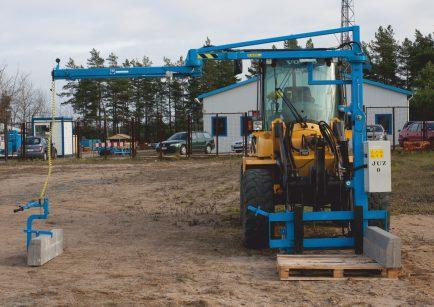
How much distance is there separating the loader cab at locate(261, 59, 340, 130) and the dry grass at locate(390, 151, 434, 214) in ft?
13.7

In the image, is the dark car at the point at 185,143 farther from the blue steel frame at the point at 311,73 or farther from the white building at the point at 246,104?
the blue steel frame at the point at 311,73

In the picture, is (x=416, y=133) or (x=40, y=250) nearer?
(x=40, y=250)

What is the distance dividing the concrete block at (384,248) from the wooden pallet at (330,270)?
8cm

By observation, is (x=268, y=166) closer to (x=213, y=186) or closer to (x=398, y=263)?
(x=398, y=263)

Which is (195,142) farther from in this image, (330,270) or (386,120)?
(330,270)

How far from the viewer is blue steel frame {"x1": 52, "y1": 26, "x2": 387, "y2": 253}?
298 inches

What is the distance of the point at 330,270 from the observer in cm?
667

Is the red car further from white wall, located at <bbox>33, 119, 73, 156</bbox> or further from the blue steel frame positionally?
the blue steel frame

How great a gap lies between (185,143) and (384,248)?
2756 cm

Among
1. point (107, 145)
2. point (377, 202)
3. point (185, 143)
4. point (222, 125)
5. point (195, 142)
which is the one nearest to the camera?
point (377, 202)

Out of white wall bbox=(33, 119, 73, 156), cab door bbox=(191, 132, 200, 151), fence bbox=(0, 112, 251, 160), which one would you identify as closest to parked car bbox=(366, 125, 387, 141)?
fence bbox=(0, 112, 251, 160)

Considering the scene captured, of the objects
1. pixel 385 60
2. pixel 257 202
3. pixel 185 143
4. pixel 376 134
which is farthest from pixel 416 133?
pixel 385 60

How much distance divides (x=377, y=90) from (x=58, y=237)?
3529cm

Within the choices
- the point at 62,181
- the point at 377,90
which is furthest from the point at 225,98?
the point at 62,181
